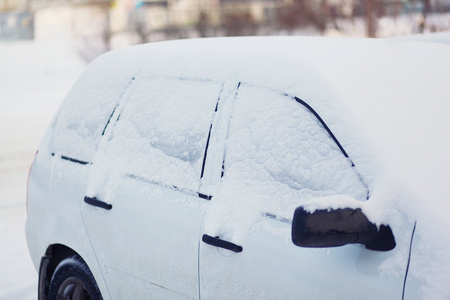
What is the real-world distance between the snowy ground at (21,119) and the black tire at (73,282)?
1.21 metres

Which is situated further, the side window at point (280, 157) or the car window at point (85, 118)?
the car window at point (85, 118)

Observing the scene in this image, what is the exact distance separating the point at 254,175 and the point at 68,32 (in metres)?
35.3

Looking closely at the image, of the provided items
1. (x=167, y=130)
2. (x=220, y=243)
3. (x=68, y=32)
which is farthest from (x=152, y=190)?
(x=68, y=32)

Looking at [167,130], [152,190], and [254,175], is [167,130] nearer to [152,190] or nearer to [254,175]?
[152,190]

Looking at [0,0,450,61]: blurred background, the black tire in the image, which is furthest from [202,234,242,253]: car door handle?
[0,0,450,61]: blurred background

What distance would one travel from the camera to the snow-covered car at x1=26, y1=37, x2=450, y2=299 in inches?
87.7

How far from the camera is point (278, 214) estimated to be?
261 cm

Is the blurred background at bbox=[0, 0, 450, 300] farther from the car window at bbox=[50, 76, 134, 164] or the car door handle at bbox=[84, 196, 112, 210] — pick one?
the car door handle at bbox=[84, 196, 112, 210]

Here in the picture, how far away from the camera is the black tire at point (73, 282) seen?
3.59m

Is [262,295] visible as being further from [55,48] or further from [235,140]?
[55,48]

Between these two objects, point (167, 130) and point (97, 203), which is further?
point (97, 203)

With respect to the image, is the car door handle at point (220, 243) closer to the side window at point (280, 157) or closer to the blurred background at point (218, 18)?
the side window at point (280, 157)

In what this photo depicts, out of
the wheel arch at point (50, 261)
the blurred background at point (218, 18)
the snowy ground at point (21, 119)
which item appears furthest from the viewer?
the blurred background at point (218, 18)

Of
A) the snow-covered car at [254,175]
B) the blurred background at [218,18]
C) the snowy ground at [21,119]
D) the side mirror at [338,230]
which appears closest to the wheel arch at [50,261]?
the snow-covered car at [254,175]
